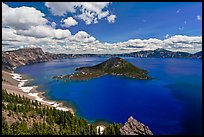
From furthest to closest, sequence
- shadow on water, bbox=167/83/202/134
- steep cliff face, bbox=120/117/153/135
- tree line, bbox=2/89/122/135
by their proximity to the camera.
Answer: shadow on water, bbox=167/83/202/134 < tree line, bbox=2/89/122/135 < steep cliff face, bbox=120/117/153/135

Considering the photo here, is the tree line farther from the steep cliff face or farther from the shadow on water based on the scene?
the shadow on water

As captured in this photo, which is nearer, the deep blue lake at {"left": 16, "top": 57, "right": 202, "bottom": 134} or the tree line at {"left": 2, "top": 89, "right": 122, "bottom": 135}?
the tree line at {"left": 2, "top": 89, "right": 122, "bottom": 135}

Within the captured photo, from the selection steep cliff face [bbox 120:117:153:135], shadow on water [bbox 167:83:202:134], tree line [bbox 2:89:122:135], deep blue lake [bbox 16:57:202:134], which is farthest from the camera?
deep blue lake [bbox 16:57:202:134]

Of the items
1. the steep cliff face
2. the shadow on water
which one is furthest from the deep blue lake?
the steep cliff face

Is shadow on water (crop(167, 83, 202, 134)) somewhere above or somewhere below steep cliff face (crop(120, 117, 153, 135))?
below

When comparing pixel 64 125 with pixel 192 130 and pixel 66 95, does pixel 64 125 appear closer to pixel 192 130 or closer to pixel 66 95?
pixel 192 130

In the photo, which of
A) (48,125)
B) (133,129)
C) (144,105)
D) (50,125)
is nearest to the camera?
(133,129)

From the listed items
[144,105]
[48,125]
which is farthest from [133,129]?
[144,105]

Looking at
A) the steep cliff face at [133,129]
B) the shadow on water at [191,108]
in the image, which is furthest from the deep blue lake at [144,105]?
the steep cliff face at [133,129]

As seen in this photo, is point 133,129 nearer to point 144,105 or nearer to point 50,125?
point 50,125
